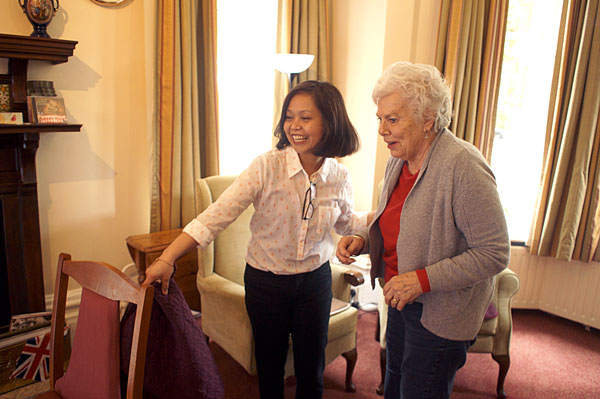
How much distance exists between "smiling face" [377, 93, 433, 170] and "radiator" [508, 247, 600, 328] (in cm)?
223

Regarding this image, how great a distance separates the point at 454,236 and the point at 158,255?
1605 mm

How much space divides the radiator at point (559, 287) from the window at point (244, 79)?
2.05 meters

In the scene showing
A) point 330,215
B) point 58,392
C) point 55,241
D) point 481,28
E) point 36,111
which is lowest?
point 58,392

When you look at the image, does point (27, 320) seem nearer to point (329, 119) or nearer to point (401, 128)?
point (329, 119)

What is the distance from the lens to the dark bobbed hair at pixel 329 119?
1.43 m

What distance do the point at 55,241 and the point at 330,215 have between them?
1659 mm

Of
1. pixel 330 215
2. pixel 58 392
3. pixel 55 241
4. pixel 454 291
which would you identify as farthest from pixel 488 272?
pixel 55 241

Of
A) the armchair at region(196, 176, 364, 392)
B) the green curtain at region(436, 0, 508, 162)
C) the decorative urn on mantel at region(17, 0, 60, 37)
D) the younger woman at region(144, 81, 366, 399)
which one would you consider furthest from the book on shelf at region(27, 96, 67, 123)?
the green curtain at region(436, 0, 508, 162)

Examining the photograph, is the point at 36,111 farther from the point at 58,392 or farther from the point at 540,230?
the point at 540,230

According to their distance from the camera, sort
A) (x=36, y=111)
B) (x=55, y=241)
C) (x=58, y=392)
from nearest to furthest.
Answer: (x=58, y=392) < (x=36, y=111) < (x=55, y=241)

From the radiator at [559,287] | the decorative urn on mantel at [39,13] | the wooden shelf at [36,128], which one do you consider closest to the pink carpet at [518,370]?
the radiator at [559,287]

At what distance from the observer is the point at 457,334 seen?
116 cm

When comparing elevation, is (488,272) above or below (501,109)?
below

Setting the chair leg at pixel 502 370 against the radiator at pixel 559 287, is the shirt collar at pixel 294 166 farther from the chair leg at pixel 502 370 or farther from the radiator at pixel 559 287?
the radiator at pixel 559 287
